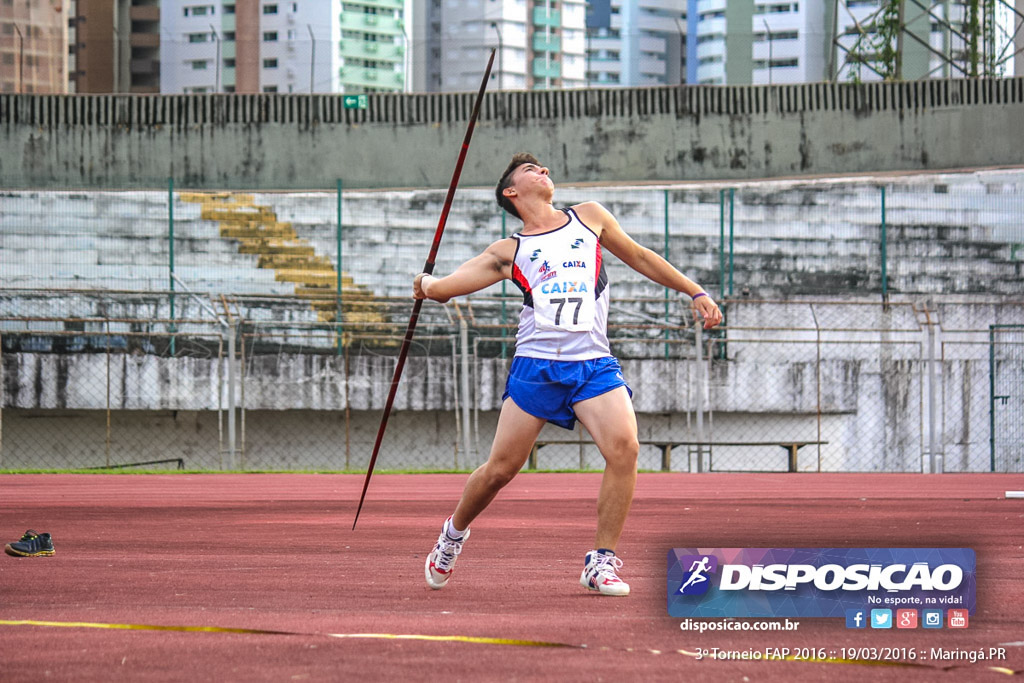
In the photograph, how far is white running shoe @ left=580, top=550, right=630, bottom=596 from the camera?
16.3ft

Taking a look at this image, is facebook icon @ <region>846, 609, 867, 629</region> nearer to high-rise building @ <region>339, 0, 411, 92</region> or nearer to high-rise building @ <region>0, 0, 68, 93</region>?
high-rise building @ <region>0, 0, 68, 93</region>

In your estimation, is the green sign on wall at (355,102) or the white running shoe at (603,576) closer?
the white running shoe at (603,576)

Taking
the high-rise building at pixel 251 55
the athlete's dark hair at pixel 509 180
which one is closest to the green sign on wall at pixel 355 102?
the high-rise building at pixel 251 55

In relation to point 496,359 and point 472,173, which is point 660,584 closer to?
point 496,359

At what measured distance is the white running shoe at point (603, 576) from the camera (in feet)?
16.3

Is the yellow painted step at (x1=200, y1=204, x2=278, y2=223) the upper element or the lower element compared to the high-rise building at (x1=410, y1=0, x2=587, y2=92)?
lower

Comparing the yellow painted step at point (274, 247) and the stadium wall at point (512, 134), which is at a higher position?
the stadium wall at point (512, 134)

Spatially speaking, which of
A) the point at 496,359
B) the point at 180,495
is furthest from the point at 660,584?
the point at 496,359

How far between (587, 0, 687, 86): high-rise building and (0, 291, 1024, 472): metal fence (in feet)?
42.2

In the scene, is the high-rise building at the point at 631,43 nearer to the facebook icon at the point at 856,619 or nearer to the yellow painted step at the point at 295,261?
the yellow painted step at the point at 295,261

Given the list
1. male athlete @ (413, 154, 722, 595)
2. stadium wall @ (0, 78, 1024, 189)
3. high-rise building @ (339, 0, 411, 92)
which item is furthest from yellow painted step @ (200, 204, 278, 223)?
high-rise building @ (339, 0, 411, 92)

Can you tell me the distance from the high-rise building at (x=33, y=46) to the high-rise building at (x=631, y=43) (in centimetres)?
1474

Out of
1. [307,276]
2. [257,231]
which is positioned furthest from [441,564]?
[257,231]

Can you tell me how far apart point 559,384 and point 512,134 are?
23.3m
